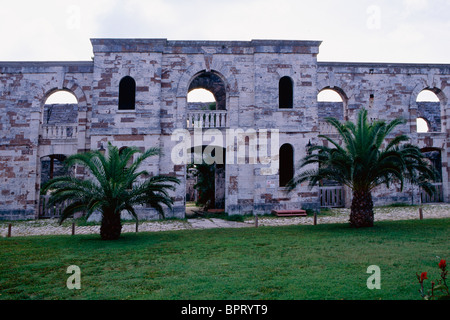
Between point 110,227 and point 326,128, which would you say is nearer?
point 110,227

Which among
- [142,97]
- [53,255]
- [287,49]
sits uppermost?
[287,49]

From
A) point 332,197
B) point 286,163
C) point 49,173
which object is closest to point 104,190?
point 286,163

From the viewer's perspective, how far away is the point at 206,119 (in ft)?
49.6

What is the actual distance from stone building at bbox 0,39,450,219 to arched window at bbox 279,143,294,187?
0.16 ft

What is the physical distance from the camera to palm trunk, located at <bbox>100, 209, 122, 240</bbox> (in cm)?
922

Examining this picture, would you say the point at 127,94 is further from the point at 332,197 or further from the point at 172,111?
the point at 332,197

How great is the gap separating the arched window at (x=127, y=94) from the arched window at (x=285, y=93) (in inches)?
285

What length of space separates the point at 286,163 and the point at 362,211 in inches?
239

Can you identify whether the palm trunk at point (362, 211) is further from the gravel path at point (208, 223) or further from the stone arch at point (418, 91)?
the stone arch at point (418, 91)

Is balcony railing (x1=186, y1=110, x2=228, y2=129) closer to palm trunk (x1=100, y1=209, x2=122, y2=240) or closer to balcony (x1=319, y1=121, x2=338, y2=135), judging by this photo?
balcony (x1=319, y1=121, x2=338, y2=135)
